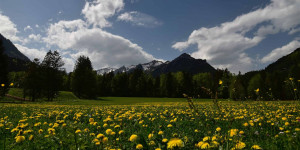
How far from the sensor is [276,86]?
176 ft

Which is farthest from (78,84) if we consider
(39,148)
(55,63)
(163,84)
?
(39,148)

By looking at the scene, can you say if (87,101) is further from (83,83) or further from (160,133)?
(160,133)

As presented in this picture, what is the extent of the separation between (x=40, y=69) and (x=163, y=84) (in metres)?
59.2

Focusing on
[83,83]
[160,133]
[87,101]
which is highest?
[83,83]

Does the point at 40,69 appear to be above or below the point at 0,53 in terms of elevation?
below

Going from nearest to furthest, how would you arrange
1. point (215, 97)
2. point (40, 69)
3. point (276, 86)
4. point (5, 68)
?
point (215, 97)
point (5, 68)
point (40, 69)
point (276, 86)

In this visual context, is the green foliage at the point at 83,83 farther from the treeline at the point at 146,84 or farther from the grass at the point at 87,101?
the grass at the point at 87,101

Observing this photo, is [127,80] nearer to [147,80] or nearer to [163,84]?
[147,80]

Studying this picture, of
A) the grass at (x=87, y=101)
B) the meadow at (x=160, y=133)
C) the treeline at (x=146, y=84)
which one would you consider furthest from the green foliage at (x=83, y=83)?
the meadow at (x=160, y=133)

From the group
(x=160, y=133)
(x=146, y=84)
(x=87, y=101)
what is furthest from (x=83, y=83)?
(x=160, y=133)

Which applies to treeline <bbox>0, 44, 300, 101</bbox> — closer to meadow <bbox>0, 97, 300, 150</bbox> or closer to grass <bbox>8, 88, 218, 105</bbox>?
meadow <bbox>0, 97, 300, 150</bbox>

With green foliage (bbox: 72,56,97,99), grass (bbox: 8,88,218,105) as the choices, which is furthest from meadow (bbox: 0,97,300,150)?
green foliage (bbox: 72,56,97,99)

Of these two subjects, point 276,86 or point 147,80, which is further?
point 147,80

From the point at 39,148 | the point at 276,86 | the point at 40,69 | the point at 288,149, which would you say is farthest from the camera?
the point at 276,86
